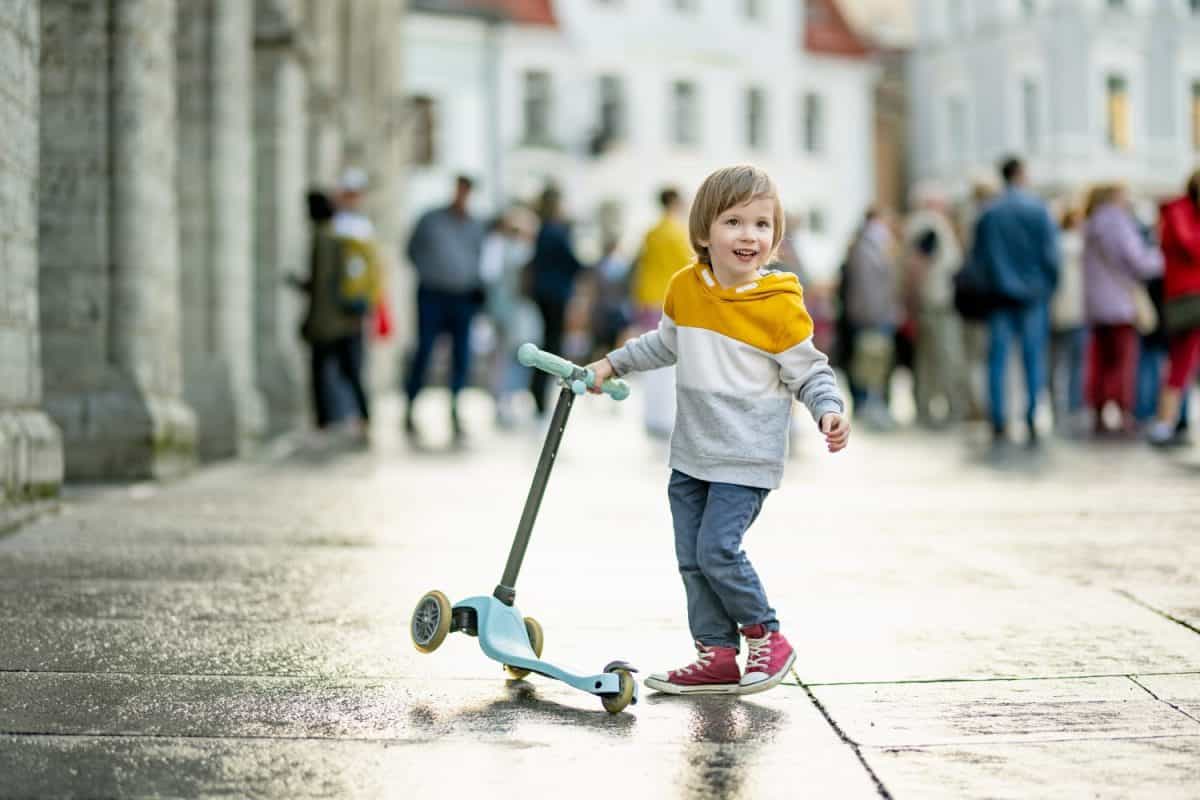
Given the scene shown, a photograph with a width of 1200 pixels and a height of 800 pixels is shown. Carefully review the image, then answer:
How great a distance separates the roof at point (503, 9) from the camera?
51500 millimetres

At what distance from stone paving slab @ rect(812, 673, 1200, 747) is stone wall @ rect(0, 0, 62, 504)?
4279 mm

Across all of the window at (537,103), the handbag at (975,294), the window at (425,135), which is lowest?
the handbag at (975,294)

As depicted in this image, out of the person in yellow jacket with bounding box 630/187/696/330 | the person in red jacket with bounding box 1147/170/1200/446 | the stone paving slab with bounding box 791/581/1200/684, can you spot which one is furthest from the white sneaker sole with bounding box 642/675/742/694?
the person in yellow jacket with bounding box 630/187/696/330

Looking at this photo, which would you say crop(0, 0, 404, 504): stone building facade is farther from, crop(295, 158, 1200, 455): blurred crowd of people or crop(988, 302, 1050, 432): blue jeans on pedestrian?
crop(988, 302, 1050, 432): blue jeans on pedestrian

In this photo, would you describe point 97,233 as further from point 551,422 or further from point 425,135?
point 425,135

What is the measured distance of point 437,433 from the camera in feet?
54.7

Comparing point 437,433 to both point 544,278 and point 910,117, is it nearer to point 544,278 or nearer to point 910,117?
point 544,278

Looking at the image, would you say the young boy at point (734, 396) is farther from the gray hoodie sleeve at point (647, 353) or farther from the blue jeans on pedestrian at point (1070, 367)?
the blue jeans on pedestrian at point (1070, 367)

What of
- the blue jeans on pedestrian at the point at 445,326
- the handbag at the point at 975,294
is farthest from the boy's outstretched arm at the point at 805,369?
the blue jeans on pedestrian at the point at 445,326

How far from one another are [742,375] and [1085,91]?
54.9 meters

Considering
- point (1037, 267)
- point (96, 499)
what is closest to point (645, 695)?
point (96, 499)

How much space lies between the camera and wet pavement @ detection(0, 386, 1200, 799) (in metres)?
3.87

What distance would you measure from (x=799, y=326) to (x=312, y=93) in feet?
47.3

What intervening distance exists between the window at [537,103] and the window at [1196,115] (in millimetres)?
18326
